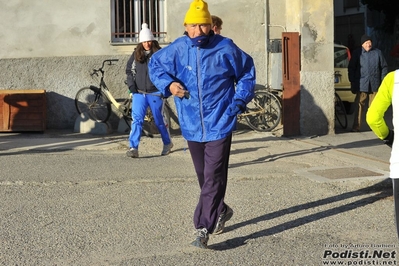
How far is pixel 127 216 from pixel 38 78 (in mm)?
7796

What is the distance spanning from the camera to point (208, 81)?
5.81 m

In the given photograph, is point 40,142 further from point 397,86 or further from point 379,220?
point 397,86

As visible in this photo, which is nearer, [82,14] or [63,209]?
[63,209]

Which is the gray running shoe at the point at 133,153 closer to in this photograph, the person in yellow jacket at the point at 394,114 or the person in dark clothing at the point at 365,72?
the person in dark clothing at the point at 365,72

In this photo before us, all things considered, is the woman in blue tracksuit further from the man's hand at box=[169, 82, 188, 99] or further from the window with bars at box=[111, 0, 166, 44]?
the man's hand at box=[169, 82, 188, 99]

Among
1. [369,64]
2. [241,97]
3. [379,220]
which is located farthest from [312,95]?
[241,97]

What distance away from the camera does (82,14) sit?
547 inches

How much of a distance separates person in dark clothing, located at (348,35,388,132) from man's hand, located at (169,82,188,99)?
8.26 m

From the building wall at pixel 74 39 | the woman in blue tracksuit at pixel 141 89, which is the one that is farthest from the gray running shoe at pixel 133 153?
the building wall at pixel 74 39

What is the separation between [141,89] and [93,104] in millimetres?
3791

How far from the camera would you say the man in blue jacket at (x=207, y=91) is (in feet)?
19.0

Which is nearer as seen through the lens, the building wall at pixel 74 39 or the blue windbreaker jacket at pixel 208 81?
Answer: the blue windbreaker jacket at pixel 208 81

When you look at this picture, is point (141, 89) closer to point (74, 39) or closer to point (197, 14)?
point (74, 39)

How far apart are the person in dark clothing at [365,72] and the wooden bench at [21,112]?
577 cm
